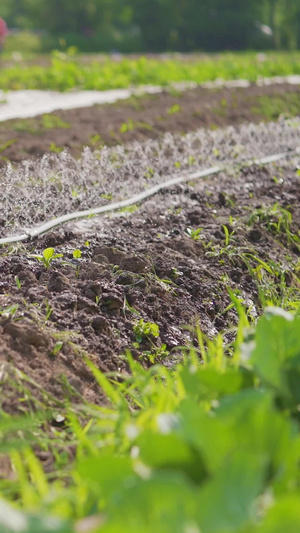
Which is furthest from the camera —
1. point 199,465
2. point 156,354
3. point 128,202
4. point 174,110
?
point 174,110

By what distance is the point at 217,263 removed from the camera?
378 centimetres

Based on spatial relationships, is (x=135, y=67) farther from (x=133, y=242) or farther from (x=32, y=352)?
(x=32, y=352)

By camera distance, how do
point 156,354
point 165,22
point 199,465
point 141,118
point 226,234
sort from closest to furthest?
1. point 199,465
2. point 156,354
3. point 226,234
4. point 141,118
5. point 165,22

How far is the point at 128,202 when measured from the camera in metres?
4.45

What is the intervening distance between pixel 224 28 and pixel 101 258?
24.3 meters

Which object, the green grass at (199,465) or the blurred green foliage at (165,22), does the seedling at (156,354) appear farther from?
the blurred green foliage at (165,22)

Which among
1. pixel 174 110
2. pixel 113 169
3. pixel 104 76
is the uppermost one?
pixel 113 169

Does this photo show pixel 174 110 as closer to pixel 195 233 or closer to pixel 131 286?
pixel 195 233

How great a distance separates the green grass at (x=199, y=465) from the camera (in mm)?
1152

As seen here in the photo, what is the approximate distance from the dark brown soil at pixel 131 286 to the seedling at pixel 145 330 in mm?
20

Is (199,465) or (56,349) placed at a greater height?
(199,465)

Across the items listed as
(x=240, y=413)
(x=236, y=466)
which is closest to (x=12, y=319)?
(x=240, y=413)

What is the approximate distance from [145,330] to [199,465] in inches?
64.4

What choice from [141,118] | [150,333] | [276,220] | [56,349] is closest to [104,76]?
[141,118]
